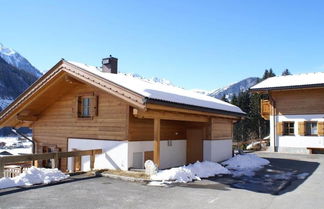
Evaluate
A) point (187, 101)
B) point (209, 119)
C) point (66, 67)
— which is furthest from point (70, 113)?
point (209, 119)

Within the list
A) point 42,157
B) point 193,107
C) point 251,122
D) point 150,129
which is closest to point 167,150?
point 150,129

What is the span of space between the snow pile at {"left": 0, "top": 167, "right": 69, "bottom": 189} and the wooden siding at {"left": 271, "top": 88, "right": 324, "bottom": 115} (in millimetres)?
18433

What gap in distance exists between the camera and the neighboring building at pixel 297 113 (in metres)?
23.3

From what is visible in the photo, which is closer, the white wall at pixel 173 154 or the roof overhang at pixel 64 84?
the roof overhang at pixel 64 84

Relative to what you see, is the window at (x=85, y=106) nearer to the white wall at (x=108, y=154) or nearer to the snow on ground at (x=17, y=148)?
the white wall at (x=108, y=154)

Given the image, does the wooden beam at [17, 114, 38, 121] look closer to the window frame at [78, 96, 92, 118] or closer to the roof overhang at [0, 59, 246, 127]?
the roof overhang at [0, 59, 246, 127]

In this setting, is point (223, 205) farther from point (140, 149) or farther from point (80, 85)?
point (80, 85)

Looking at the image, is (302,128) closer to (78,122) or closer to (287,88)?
(287,88)

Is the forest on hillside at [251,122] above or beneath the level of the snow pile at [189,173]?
above

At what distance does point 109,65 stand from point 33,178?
8.11 m

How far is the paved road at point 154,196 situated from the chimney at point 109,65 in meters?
7.45

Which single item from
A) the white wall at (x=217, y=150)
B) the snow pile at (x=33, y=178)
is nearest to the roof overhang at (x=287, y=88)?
the white wall at (x=217, y=150)

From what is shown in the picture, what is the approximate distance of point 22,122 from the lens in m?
18.8

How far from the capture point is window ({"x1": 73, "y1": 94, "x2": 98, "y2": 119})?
49.2 ft
